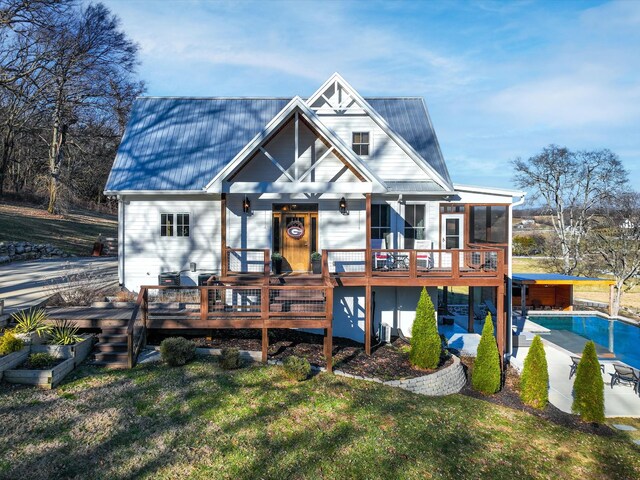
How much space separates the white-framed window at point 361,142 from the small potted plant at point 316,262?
13.3 feet

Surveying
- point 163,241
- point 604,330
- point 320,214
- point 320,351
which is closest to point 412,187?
point 320,214

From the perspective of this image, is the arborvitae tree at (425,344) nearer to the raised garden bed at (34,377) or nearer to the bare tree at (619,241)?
the raised garden bed at (34,377)

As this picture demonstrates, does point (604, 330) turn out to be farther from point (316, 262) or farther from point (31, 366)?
point (31, 366)

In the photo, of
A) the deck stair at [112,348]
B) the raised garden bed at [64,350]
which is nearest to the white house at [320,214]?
the deck stair at [112,348]

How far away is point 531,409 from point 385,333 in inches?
174

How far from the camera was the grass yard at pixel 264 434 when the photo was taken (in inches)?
246

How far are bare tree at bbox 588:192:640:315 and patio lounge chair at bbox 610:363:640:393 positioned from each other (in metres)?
11.2

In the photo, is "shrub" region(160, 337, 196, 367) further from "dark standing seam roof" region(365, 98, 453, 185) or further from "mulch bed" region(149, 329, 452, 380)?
"dark standing seam roof" region(365, 98, 453, 185)

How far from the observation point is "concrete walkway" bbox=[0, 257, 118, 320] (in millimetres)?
11895

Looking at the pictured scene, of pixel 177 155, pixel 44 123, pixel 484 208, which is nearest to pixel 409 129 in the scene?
pixel 484 208

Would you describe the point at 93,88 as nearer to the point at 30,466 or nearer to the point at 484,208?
the point at 484,208

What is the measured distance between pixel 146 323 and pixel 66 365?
2069 mm

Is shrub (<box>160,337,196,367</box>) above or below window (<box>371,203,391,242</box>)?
below

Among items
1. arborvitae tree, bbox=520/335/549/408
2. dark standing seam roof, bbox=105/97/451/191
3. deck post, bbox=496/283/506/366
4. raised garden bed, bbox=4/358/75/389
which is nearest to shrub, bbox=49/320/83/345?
raised garden bed, bbox=4/358/75/389
